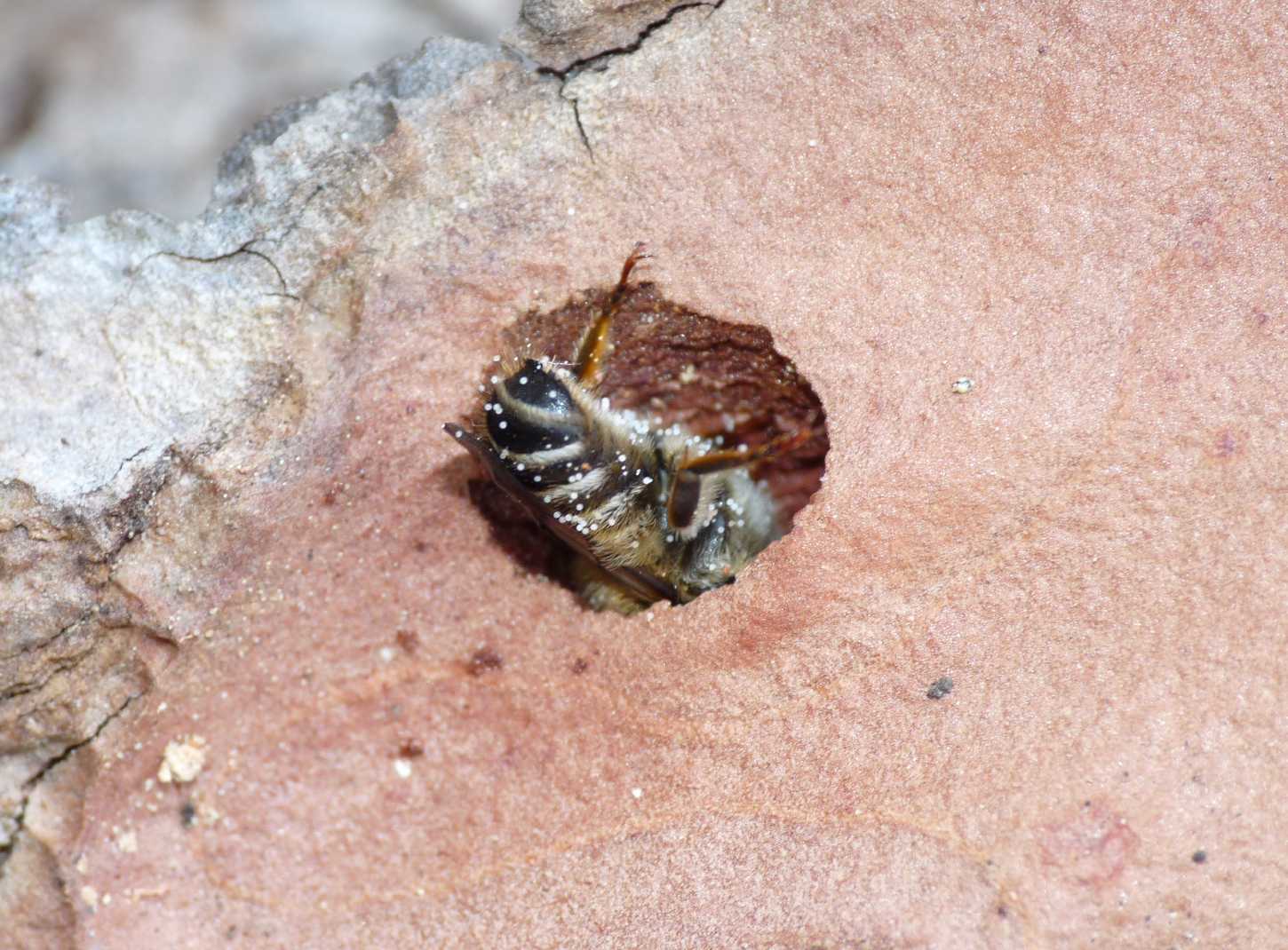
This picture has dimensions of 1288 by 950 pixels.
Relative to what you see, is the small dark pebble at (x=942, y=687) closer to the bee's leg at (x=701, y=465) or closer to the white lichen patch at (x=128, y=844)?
the bee's leg at (x=701, y=465)

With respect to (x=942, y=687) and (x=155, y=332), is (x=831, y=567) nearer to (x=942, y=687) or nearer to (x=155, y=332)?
(x=942, y=687)

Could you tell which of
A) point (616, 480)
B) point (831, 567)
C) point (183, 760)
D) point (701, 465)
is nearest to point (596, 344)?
point (616, 480)

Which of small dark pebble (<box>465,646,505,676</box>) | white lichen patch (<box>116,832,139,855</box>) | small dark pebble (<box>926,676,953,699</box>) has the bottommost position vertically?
white lichen patch (<box>116,832,139,855</box>)

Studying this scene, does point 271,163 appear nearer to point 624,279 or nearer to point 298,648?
→ point 624,279

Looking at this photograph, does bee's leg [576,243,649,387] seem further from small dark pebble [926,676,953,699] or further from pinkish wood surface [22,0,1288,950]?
small dark pebble [926,676,953,699]

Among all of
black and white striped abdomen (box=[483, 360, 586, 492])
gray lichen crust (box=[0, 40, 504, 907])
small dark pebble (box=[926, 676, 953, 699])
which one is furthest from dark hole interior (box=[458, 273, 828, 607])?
small dark pebble (box=[926, 676, 953, 699])

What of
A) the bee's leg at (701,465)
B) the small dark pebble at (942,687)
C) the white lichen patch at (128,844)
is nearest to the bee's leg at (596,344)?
the bee's leg at (701,465)
